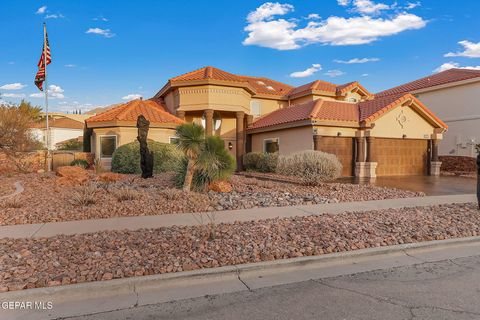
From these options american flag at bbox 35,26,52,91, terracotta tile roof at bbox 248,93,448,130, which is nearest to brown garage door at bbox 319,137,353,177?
terracotta tile roof at bbox 248,93,448,130

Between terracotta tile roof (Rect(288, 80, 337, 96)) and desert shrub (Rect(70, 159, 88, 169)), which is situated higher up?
terracotta tile roof (Rect(288, 80, 337, 96))

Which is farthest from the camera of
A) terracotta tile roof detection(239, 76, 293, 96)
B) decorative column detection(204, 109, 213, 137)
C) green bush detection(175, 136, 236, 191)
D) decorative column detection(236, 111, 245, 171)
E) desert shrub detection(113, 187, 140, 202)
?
terracotta tile roof detection(239, 76, 293, 96)

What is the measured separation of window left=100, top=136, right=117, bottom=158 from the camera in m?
20.8

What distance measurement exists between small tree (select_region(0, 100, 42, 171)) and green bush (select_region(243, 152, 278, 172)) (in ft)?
41.5

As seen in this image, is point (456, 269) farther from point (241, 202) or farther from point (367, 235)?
point (241, 202)

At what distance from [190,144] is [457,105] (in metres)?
23.8

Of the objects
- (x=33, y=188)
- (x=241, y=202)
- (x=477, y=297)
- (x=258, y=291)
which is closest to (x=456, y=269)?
(x=477, y=297)

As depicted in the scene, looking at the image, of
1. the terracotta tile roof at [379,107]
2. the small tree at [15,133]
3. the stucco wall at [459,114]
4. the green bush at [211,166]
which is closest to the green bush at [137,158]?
the small tree at [15,133]

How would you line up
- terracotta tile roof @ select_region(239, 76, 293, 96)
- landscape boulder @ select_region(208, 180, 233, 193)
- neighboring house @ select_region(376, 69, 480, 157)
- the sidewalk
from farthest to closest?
1. terracotta tile roof @ select_region(239, 76, 293, 96)
2. neighboring house @ select_region(376, 69, 480, 157)
3. landscape boulder @ select_region(208, 180, 233, 193)
4. the sidewalk

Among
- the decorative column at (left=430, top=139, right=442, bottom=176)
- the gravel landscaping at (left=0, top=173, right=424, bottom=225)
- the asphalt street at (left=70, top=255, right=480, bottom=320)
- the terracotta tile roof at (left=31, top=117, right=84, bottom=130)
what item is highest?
the terracotta tile roof at (left=31, top=117, right=84, bottom=130)

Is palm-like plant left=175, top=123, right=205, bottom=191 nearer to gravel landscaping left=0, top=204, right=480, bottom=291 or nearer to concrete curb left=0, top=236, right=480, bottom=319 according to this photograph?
gravel landscaping left=0, top=204, right=480, bottom=291

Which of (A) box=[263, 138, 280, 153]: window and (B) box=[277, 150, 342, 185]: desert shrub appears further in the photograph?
(A) box=[263, 138, 280, 153]: window

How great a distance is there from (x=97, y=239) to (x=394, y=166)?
19473 mm

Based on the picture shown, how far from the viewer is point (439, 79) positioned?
28.0m
